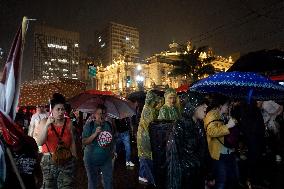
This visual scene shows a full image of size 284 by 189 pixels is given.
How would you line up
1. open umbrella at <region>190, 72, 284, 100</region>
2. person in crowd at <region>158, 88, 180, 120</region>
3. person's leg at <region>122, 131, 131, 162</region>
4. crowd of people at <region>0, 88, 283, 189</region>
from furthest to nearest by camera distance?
person's leg at <region>122, 131, 131, 162</region>, person in crowd at <region>158, 88, 180, 120</region>, open umbrella at <region>190, 72, 284, 100</region>, crowd of people at <region>0, 88, 283, 189</region>

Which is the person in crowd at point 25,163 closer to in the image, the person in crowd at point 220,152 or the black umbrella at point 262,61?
Result: the person in crowd at point 220,152

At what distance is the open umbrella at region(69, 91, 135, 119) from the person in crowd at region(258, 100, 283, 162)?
5058 mm

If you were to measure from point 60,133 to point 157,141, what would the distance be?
226cm

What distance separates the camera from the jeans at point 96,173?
5.77 m

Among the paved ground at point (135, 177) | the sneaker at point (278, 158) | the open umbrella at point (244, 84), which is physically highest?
the open umbrella at point (244, 84)

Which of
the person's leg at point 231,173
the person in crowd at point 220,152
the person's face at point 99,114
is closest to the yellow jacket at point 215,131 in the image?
the person in crowd at point 220,152

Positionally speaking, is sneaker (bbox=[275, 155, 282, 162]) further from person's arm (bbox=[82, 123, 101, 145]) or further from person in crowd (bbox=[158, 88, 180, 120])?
person's arm (bbox=[82, 123, 101, 145])

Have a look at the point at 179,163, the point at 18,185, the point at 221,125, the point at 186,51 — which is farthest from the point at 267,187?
the point at 186,51

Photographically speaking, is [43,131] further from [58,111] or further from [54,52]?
[54,52]

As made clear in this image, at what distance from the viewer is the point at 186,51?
4062 cm

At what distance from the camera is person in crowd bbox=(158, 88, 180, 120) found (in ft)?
24.3

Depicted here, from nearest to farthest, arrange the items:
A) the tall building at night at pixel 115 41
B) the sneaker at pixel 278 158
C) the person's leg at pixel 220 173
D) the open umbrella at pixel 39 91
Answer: the person's leg at pixel 220 173 < the open umbrella at pixel 39 91 < the sneaker at pixel 278 158 < the tall building at night at pixel 115 41

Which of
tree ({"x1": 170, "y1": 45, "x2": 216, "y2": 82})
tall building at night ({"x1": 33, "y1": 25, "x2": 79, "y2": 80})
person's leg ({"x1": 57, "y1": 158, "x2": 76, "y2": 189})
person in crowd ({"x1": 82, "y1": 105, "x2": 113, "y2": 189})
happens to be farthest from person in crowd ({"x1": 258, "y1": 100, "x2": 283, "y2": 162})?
tall building at night ({"x1": 33, "y1": 25, "x2": 79, "y2": 80})

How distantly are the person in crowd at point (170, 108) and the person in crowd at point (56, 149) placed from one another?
303 cm
